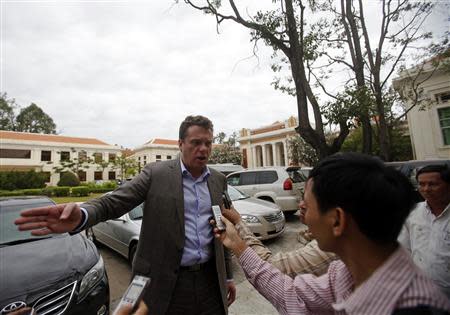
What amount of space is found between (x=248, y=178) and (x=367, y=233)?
7979 millimetres

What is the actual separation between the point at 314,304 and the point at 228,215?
681 millimetres

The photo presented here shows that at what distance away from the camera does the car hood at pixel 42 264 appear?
2254mm

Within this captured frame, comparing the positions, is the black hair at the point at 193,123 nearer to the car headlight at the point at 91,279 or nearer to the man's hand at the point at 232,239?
the man's hand at the point at 232,239

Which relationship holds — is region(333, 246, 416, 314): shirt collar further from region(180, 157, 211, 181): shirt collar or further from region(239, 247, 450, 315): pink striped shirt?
region(180, 157, 211, 181): shirt collar

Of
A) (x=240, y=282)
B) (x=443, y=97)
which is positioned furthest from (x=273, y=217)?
(x=443, y=97)

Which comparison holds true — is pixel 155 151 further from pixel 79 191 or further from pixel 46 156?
pixel 79 191

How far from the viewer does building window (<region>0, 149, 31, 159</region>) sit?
128 feet

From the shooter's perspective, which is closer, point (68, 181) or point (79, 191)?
point (79, 191)

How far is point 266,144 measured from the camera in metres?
45.9

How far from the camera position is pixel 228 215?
1.56 meters

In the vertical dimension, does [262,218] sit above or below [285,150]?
below

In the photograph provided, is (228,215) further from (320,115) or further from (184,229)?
(320,115)

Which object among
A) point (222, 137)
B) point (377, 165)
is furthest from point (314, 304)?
point (222, 137)

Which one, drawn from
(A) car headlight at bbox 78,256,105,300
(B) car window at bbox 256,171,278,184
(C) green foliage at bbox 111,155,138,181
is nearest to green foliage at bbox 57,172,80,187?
(C) green foliage at bbox 111,155,138,181
